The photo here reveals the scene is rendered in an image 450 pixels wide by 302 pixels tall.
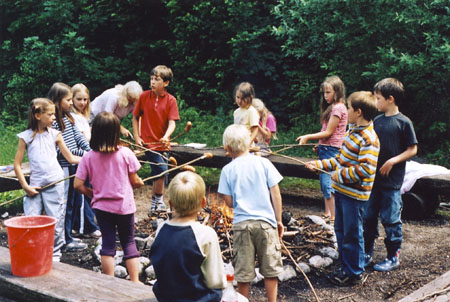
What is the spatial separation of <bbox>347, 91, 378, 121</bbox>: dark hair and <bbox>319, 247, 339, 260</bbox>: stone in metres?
1.65

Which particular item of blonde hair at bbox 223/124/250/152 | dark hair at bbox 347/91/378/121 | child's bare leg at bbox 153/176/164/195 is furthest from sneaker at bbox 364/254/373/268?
child's bare leg at bbox 153/176/164/195

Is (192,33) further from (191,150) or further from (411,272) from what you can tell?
(411,272)

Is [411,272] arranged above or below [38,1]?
below

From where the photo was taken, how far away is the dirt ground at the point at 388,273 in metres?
4.87

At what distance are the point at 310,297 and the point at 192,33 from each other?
10500 millimetres

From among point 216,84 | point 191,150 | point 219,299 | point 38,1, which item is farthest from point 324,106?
point 38,1

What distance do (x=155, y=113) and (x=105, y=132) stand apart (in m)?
2.79

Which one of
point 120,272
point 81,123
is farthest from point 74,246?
point 81,123

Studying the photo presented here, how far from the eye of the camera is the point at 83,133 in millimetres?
5965

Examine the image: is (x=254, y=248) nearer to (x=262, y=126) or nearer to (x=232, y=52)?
(x=262, y=126)

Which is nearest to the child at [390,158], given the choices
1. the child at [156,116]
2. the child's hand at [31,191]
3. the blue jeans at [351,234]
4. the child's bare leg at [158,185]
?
the blue jeans at [351,234]

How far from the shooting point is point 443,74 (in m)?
9.08

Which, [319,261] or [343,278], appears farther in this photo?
[319,261]

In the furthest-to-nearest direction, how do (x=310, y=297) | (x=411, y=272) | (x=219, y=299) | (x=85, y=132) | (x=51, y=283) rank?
1. (x=85, y=132)
2. (x=411, y=272)
3. (x=310, y=297)
4. (x=51, y=283)
5. (x=219, y=299)
